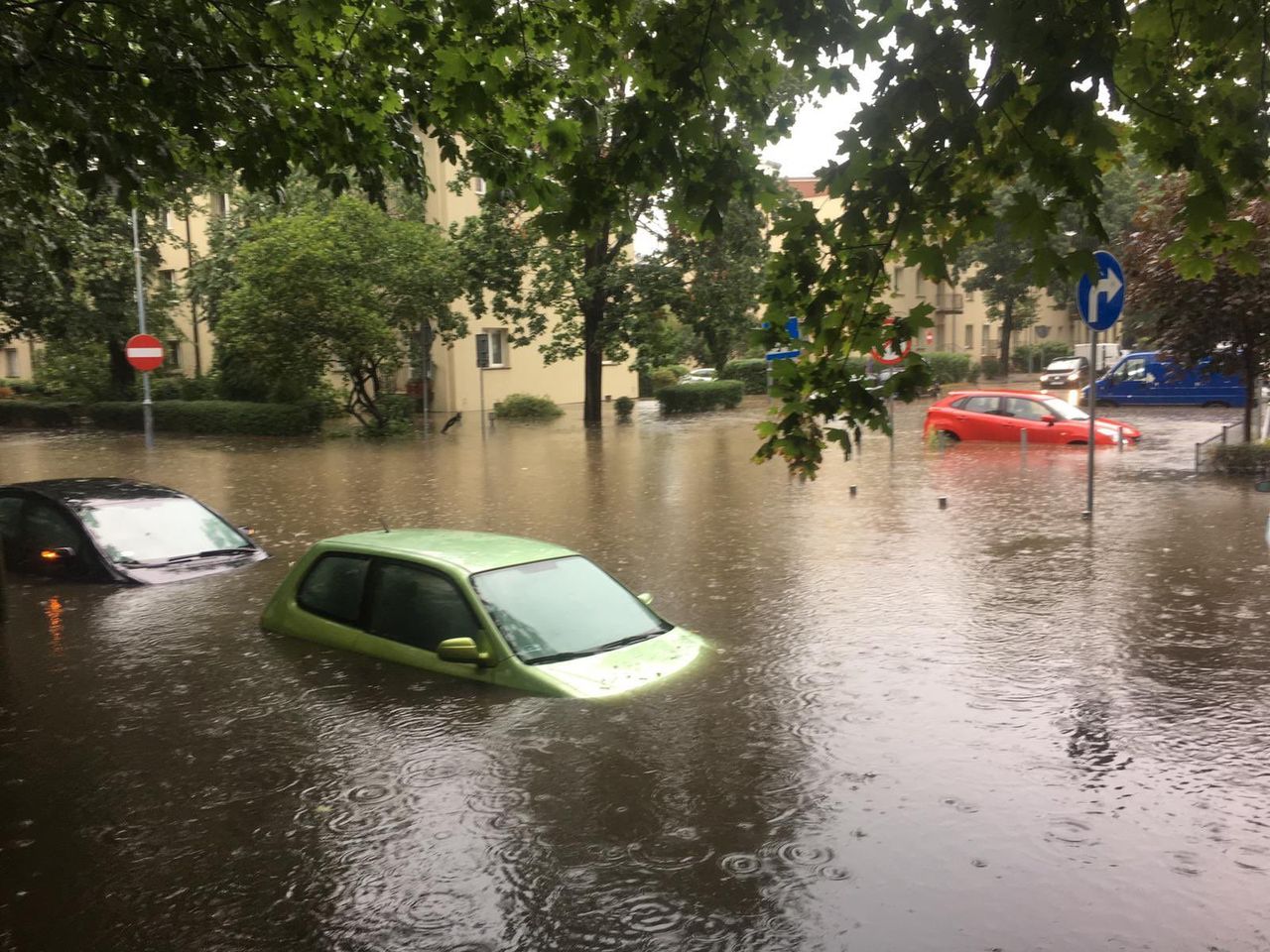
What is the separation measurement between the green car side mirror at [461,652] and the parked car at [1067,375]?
43.8m

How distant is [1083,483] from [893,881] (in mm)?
15514

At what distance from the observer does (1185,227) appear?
559 centimetres

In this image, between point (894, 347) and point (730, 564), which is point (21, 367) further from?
point (894, 347)

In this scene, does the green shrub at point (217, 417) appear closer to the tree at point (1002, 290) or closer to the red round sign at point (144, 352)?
the red round sign at point (144, 352)

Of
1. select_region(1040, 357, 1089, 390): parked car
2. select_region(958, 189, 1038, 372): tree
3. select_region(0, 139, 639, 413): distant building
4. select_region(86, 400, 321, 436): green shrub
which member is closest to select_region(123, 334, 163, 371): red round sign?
select_region(86, 400, 321, 436): green shrub

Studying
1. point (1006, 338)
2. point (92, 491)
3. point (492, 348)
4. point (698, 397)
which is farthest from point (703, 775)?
point (1006, 338)

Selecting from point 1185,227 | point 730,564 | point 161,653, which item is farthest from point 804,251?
point 730,564

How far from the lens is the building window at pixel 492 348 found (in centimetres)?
4347

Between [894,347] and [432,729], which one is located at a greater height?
[894,347]

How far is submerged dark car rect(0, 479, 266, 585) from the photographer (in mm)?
10359

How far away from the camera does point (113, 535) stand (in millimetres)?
10539

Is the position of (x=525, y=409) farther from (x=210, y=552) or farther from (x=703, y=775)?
(x=703, y=775)

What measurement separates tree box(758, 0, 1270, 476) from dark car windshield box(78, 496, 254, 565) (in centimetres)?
615

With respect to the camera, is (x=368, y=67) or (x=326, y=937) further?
(x=368, y=67)
